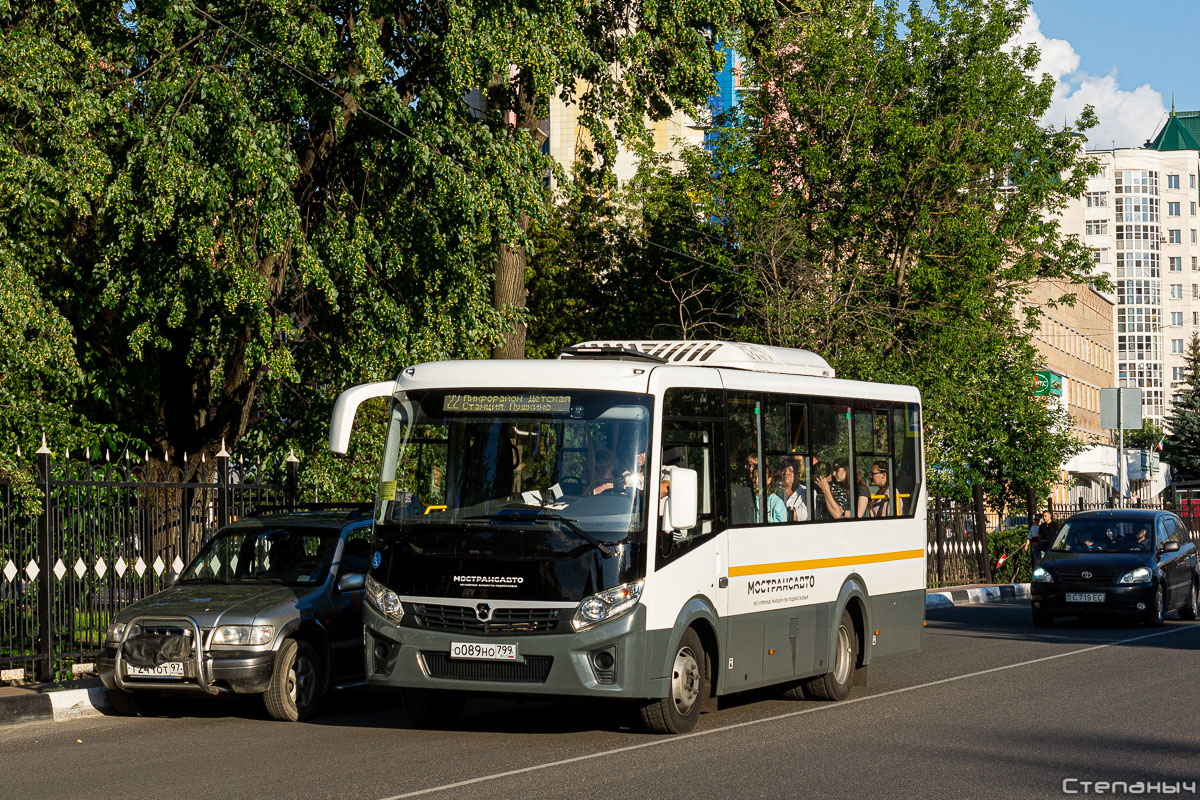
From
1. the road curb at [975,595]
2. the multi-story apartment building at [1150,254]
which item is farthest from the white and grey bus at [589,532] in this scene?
the multi-story apartment building at [1150,254]

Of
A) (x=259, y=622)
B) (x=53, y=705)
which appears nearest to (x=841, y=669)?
(x=259, y=622)

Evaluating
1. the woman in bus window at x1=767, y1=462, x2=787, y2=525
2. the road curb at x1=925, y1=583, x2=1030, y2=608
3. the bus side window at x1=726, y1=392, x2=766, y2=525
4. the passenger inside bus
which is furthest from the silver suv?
the road curb at x1=925, y1=583, x2=1030, y2=608

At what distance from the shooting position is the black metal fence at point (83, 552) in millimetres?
14695

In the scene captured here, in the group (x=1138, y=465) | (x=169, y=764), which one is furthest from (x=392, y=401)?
(x=1138, y=465)

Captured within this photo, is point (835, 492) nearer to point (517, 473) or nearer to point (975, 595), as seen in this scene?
point (517, 473)

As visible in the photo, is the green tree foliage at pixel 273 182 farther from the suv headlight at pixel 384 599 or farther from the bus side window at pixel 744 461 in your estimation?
the bus side window at pixel 744 461

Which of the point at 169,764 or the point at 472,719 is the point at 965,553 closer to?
the point at 472,719

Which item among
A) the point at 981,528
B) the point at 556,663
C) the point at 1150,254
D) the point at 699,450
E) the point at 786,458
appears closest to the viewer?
the point at 556,663

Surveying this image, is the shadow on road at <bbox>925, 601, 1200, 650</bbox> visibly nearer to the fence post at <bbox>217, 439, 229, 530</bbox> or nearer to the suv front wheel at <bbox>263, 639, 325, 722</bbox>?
the fence post at <bbox>217, 439, 229, 530</bbox>

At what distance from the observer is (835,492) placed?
45.4ft

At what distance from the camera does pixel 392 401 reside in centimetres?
1193

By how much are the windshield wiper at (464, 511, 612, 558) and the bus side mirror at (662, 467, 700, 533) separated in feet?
1.64

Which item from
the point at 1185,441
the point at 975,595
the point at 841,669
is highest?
the point at 1185,441

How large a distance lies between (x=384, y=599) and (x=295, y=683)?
66.6 inches
